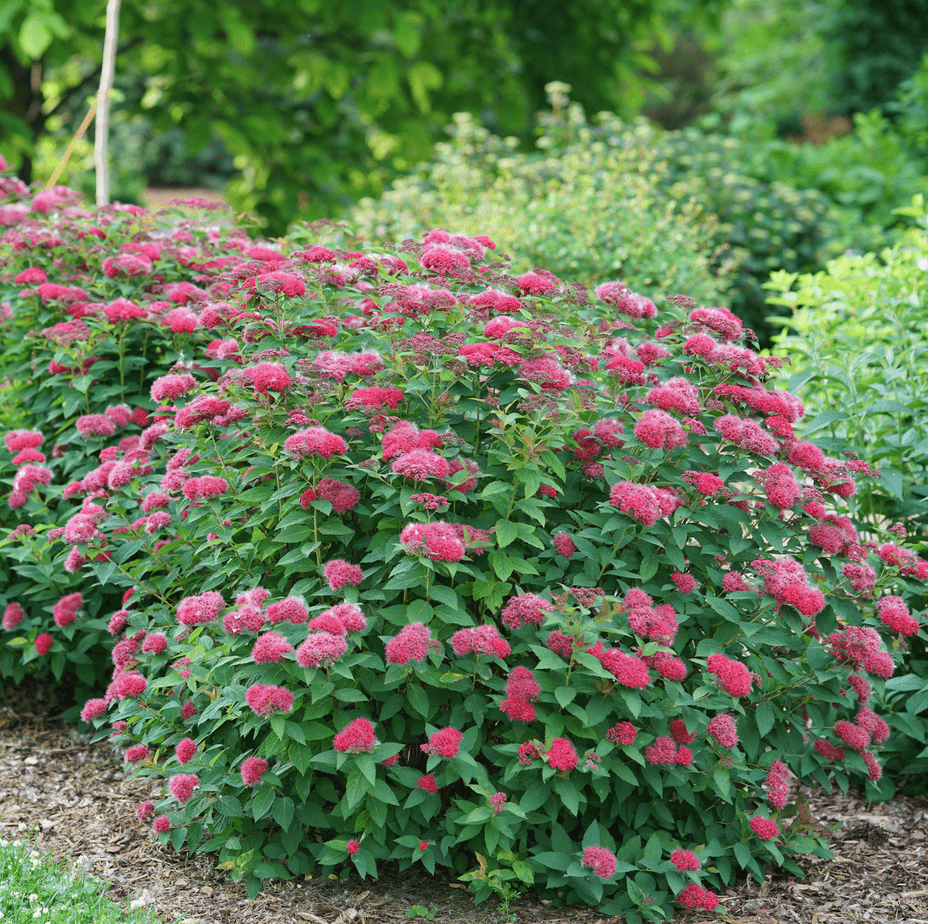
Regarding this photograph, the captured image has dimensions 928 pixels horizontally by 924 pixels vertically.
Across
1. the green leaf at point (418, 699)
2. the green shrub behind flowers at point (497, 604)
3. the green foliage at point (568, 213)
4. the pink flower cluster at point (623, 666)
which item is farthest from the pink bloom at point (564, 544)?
the green foliage at point (568, 213)

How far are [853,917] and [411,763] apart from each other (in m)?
1.38

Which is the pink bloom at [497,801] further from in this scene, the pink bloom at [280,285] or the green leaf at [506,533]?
the pink bloom at [280,285]

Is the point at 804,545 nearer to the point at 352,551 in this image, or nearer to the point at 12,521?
the point at 352,551

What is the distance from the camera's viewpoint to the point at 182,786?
257 centimetres

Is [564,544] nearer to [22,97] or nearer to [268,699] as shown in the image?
[268,699]

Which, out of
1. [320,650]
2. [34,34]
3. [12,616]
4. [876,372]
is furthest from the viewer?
[34,34]

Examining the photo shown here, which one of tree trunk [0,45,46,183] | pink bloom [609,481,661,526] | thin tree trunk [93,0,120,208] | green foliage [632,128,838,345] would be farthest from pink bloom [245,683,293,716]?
tree trunk [0,45,46,183]

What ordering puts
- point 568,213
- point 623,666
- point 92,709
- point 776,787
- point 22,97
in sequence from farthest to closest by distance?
point 22,97, point 568,213, point 92,709, point 776,787, point 623,666

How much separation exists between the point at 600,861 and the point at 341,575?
1.03m

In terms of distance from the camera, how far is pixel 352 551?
278 centimetres

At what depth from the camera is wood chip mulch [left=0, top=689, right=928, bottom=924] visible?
2.61m

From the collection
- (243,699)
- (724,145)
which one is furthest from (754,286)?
(243,699)

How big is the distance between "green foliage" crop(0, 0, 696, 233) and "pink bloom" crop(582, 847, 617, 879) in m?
6.65

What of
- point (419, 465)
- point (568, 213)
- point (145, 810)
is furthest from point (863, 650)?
point (568, 213)
